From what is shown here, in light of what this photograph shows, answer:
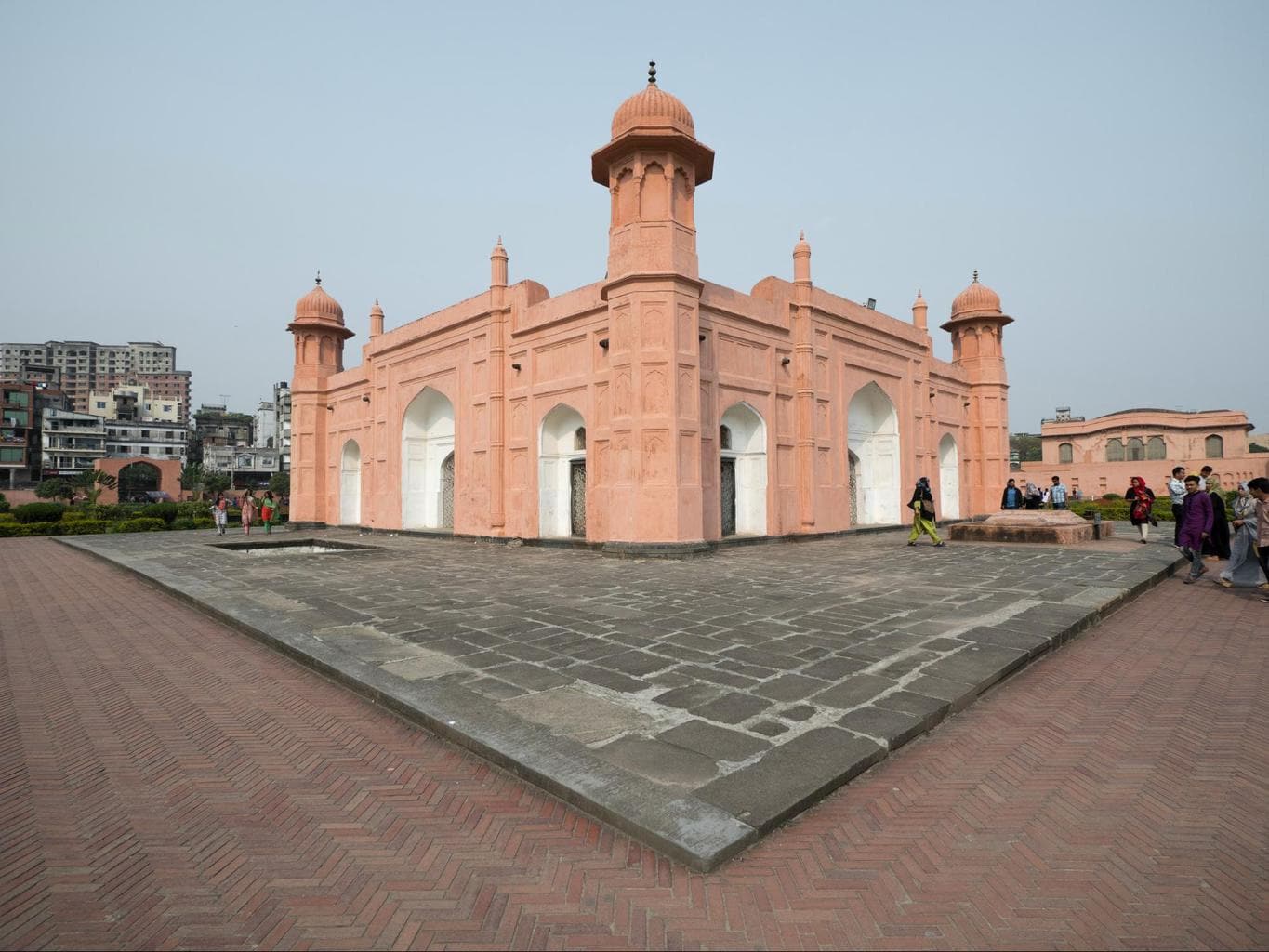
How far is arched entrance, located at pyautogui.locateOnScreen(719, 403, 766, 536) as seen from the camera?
15.4 m

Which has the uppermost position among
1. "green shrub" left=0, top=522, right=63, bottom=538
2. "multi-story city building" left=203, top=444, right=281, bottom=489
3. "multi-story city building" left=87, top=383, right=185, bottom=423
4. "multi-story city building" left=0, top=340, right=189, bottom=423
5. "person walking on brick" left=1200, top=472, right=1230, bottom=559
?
"multi-story city building" left=0, top=340, right=189, bottom=423

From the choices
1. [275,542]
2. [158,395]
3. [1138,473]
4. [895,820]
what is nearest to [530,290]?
[275,542]

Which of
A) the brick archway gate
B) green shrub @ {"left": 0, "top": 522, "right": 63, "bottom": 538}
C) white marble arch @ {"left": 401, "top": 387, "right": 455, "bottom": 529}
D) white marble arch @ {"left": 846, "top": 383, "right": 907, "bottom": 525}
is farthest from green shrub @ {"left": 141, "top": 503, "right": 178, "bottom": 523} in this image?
the brick archway gate

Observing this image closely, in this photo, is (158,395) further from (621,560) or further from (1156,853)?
(1156,853)

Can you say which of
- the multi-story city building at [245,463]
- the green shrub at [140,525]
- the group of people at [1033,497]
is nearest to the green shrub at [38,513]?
the green shrub at [140,525]

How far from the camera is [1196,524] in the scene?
874cm

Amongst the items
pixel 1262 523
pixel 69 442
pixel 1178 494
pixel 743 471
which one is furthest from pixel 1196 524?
pixel 69 442

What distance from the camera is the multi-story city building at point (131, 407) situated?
73.8 m

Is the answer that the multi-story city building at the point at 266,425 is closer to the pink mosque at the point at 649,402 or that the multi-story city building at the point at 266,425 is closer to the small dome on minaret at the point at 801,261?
the pink mosque at the point at 649,402

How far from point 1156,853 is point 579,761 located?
2.25m

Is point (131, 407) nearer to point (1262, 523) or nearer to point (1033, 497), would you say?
point (1033, 497)

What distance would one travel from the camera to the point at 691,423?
493 inches

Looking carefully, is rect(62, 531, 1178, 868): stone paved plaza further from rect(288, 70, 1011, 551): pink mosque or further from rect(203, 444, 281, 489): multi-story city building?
rect(203, 444, 281, 489): multi-story city building

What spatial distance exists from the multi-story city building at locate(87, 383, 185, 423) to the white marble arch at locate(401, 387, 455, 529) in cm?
6736
